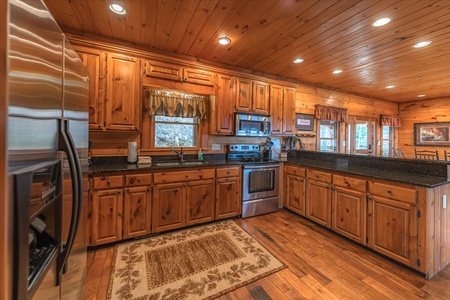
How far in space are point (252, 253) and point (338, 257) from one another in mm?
1010

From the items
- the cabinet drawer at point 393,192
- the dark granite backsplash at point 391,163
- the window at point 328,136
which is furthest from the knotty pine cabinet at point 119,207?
the window at point 328,136

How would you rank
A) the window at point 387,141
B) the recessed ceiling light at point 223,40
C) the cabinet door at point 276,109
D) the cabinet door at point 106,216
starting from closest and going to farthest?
the cabinet door at point 106,216 → the recessed ceiling light at point 223,40 → the cabinet door at point 276,109 → the window at point 387,141

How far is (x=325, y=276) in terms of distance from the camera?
6.59 feet

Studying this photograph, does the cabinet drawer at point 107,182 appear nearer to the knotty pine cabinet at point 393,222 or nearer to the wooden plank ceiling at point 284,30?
the wooden plank ceiling at point 284,30

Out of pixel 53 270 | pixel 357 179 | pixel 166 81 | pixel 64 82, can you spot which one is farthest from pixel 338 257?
pixel 166 81

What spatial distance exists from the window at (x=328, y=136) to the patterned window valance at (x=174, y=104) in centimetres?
316

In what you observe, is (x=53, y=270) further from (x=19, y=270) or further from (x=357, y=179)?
(x=357, y=179)

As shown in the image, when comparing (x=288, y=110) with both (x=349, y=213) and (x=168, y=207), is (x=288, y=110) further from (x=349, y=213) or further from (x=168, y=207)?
(x=168, y=207)

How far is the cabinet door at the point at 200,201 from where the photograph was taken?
2.91m

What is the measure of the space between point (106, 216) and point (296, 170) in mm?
2975

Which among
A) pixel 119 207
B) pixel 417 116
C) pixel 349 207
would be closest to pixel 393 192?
pixel 349 207

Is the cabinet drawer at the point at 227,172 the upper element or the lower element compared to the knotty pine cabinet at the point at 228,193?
upper

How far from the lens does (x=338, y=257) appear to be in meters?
2.33

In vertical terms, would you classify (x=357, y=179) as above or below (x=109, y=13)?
below
